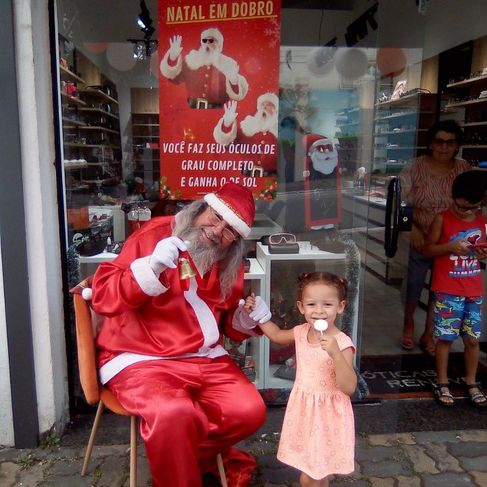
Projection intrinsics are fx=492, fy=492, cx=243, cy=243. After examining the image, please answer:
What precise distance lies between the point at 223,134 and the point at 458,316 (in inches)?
71.3

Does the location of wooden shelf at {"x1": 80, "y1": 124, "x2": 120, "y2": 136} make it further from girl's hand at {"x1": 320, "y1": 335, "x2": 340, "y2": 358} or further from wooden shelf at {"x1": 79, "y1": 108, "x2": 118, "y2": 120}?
girl's hand at {"x1": 320, "y1": 335, "x2": 340, "y2": 358}

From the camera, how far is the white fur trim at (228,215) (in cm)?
205

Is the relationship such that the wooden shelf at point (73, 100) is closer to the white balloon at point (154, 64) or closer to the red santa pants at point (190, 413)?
the white balloon at point (154, 64)

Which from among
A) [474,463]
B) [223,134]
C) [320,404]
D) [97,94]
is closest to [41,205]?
[97,94]

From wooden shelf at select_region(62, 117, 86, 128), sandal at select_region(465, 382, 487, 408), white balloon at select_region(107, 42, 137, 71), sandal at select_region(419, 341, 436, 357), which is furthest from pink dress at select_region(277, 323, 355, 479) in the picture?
white balloon at select_region(107, 42, 137, 71)

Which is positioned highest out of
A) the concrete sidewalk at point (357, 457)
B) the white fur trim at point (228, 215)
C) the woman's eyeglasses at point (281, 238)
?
the white fur trim at point (228, 215)

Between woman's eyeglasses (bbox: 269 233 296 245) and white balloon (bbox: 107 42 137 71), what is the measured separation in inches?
57.3

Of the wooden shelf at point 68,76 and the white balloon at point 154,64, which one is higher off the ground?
the white balloon at point 154,64

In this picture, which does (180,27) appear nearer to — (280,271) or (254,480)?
(280,271)

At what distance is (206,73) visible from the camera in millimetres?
3004

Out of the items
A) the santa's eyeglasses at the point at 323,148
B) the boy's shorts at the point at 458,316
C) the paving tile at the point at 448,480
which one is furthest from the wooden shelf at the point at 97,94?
the paving tile at the point at 448,480

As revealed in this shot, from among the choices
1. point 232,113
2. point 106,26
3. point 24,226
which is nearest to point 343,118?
point 232,113

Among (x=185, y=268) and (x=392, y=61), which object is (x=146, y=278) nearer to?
(x=185, y=268)

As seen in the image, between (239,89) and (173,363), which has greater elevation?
(239,89)
